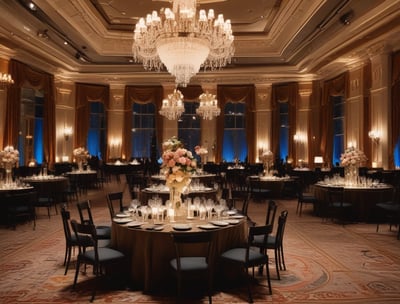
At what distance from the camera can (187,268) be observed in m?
3.96

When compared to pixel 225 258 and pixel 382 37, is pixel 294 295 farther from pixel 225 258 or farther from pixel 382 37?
pixel 382 37

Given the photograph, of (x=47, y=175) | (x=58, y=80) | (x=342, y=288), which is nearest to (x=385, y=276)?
(x=342, y=288)

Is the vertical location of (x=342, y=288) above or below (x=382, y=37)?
below

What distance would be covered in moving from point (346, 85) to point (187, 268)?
39.2 ft

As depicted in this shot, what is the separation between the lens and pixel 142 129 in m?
19.3

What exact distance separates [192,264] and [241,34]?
37.3ft

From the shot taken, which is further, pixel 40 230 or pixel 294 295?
pixel 40 230

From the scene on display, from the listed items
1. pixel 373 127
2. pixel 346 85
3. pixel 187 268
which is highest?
pixel 346 85

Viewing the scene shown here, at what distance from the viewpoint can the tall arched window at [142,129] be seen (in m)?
19.3

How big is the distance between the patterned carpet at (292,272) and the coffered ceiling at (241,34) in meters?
5.46

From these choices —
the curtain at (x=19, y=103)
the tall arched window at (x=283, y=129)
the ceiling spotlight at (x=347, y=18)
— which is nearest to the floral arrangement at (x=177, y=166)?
the ceiling spotlight at (x=347, y=18)

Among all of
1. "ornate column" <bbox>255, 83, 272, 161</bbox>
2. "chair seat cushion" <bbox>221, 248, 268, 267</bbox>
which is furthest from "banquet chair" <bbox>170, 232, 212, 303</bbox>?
"ornate column" <bbox>255, 83, 272, 161</bbox>

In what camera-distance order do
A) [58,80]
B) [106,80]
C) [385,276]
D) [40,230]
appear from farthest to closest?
[106,80], [58,80], [40,230], [385,276]

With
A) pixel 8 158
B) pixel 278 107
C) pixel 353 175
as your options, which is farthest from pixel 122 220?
pixel 278 107
